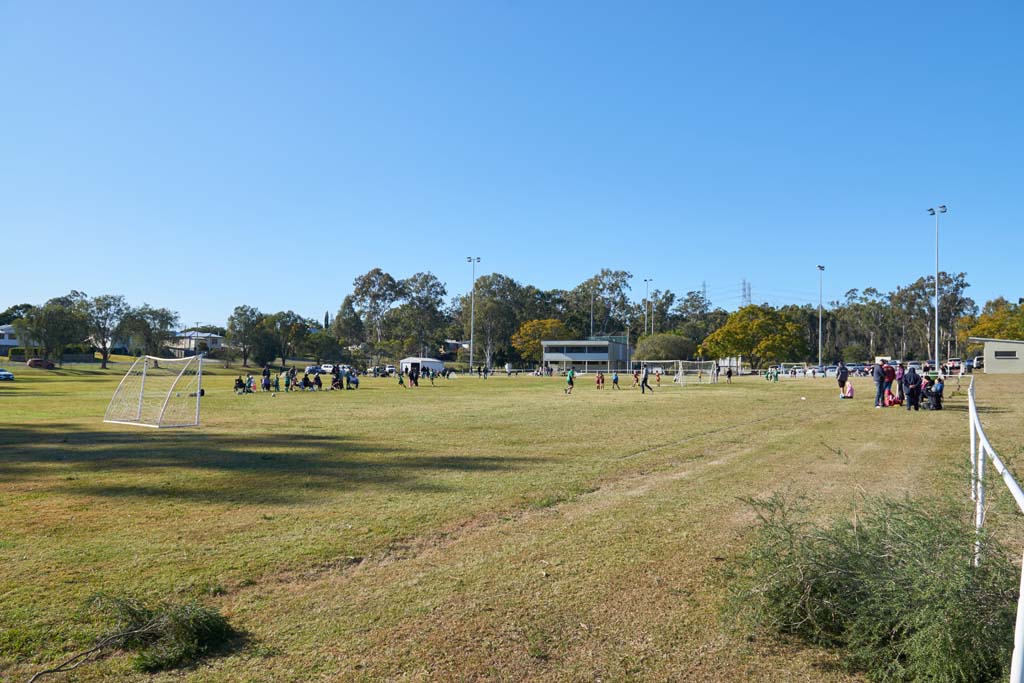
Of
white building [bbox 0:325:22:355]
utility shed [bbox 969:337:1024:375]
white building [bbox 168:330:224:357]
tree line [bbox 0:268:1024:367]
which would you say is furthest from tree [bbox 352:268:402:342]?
utility shed [bbox 969:337:1024:375]

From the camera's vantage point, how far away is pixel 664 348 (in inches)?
4173

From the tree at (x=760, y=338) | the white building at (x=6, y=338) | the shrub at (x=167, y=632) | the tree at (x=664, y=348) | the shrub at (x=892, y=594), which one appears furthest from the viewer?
the white building at (x=6, y=338)

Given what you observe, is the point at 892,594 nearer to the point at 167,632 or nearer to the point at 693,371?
the point at 167,632

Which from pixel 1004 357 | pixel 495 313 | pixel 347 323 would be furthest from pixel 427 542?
pixel 347 323

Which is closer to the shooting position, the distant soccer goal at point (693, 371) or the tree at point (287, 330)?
the distant soccer goal at point (693, 371)

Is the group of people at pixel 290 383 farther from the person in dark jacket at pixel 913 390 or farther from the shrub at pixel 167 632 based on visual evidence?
the shrub at pixel 167 632

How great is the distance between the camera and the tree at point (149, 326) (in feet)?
338

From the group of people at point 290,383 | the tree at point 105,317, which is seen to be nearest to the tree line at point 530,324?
the tree at point 105,317

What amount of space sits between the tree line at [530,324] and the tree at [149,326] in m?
0.15

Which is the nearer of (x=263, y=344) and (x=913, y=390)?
(x=913, y=390)

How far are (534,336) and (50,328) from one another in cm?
6788

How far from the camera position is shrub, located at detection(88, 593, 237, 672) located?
4.34 m

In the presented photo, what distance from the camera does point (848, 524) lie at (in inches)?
195

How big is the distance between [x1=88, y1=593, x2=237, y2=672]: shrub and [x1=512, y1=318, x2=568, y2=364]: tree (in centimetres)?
11412
